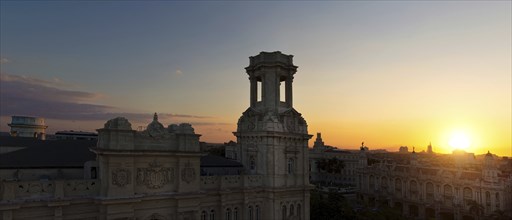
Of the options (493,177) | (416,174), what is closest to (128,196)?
(493,177)

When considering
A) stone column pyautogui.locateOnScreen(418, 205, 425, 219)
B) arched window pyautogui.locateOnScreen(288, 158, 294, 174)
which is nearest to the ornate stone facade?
arched window pyautogui.locateOnScreen(288, 158, 294, 174)

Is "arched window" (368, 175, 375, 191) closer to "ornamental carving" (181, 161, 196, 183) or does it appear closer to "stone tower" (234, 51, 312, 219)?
"stone tower" (234, 51, 312, 219)

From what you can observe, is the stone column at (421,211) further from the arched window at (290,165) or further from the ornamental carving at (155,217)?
the ornamental carving at (155,217)

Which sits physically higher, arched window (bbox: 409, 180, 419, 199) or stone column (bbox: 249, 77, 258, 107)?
stone column (bbox: 249, 77, 258, 107)

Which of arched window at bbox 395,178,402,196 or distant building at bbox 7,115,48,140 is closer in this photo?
distant building at bbox 7,115,48,140

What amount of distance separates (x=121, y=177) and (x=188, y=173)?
6349 mm

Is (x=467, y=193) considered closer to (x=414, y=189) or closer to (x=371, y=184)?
(x=414, y=189)

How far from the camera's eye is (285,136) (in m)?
41.1

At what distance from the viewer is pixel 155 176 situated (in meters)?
31.5

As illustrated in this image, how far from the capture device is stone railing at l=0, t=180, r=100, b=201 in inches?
963

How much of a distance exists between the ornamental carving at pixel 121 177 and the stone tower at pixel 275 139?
48.7ft

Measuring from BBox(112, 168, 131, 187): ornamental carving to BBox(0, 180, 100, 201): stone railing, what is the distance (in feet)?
4.08

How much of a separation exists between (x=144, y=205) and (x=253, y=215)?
12.6 m

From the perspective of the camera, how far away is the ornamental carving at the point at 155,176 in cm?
3064
